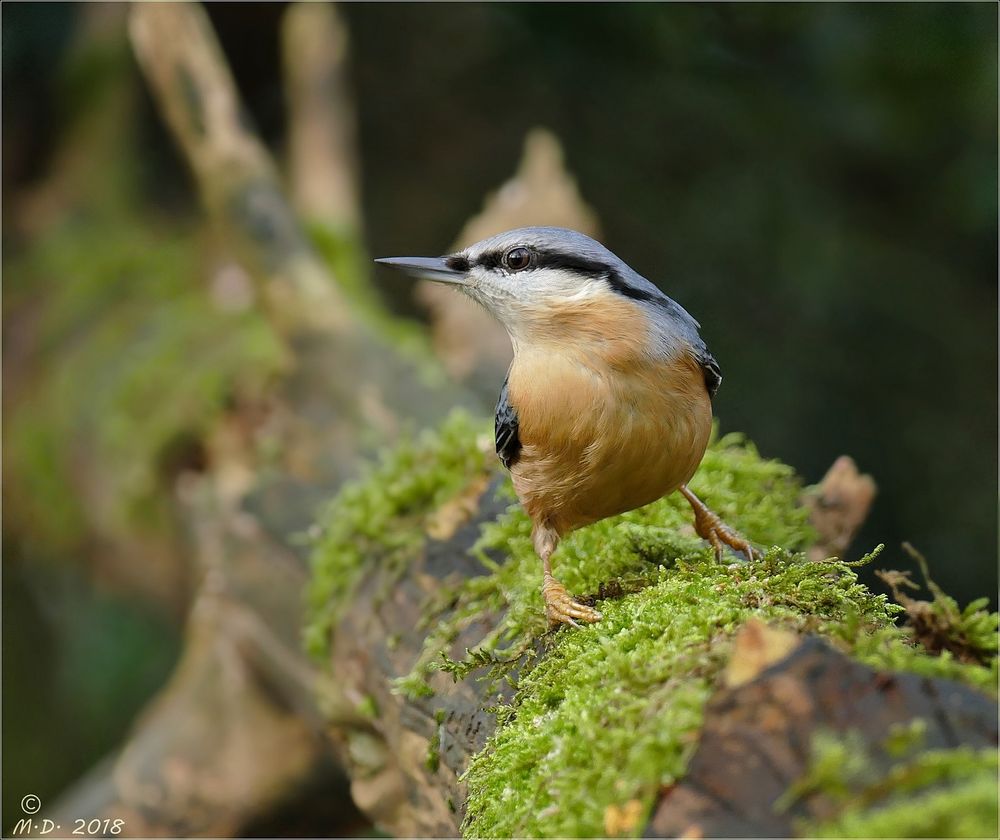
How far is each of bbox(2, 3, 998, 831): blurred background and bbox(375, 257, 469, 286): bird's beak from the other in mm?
2753

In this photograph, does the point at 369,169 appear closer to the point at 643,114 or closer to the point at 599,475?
the point at 643,114

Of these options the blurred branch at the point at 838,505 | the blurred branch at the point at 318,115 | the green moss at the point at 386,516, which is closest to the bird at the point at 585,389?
the blurred branch at the point at 838,505

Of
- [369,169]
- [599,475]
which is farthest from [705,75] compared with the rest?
[599,475]

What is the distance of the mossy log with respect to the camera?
1.69 m

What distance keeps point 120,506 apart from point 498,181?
6.08 metres

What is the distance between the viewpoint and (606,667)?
2.34 m

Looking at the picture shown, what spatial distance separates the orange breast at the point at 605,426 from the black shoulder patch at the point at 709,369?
8 cm

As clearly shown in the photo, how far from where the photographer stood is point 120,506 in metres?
5.93

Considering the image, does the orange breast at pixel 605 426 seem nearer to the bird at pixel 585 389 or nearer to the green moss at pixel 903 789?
the bird at pixel 585 389

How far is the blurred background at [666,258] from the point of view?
6809mm

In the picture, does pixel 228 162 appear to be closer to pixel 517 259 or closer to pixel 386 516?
pixel 386 516

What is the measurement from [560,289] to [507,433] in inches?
19.4

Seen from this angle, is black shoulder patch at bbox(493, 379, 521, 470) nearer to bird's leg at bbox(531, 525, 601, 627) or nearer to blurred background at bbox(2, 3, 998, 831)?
bird's leg at bbox(531, 525, 601, 627)

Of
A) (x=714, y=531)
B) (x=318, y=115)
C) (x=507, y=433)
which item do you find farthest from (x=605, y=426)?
(x=318, y=115)
